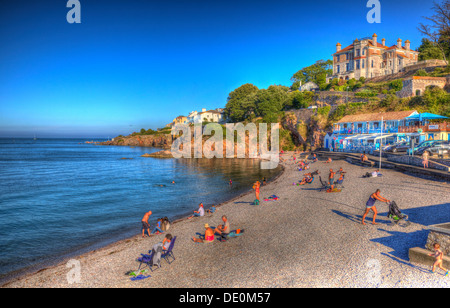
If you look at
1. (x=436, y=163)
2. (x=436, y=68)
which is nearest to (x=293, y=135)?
(x=436, y=68)

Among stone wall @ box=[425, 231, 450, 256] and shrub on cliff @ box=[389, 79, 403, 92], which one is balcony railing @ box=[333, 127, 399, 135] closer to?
shrub on cliff @ box=[389, 79, 403, 92]

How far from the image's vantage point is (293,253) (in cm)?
975

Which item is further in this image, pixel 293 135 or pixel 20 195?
pixel 293 135

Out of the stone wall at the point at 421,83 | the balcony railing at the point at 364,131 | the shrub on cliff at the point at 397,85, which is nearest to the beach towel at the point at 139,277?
the balcony railing at the point at 364,131

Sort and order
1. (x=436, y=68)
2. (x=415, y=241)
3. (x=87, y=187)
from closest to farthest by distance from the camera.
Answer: (x=415, y=241) → (x=87, y=187) → (x=436, y=68)

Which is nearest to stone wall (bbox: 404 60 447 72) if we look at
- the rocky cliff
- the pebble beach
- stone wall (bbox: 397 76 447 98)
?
stone wall (bbox: 397 76 447 98)

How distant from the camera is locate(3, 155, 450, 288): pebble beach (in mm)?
7914

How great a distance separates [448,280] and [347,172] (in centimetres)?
1956

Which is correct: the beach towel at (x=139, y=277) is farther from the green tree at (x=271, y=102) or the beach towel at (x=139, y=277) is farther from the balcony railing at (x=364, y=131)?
the green tree at (x=271, y=102)

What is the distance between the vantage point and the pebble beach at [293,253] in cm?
791

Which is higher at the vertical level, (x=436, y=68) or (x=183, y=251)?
(x=436, y=68)

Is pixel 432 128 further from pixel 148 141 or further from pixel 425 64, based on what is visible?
pixel 148 141

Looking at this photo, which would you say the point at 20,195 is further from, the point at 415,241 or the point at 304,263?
the point at 415,241

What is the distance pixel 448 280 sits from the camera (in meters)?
7.06
